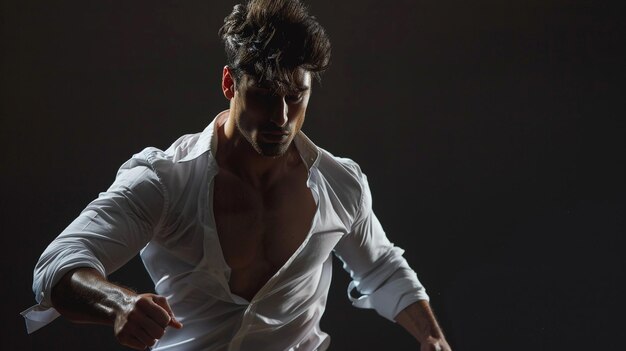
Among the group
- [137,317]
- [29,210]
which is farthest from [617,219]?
[137,317]

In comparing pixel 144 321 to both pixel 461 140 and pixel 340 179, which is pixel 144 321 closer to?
pixel 340 179

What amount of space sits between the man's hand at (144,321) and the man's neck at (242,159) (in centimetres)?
39

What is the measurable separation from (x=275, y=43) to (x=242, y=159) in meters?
0.18

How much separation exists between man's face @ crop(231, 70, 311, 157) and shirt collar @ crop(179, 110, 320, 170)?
0.22 feet

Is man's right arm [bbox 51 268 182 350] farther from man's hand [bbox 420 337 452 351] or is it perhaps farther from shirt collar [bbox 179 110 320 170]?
man's hand [bbox 420 337 452 351]

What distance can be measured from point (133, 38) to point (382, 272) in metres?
0.80

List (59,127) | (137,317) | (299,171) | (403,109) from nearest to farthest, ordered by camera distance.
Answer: (137,317) < (299,171) < (59,127) < (403,109)

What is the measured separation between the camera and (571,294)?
2.02m

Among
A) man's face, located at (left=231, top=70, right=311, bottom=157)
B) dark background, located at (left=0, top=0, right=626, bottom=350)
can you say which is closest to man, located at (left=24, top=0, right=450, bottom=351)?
man's face, located at (left=231, top=70, right=311, bottom=157)

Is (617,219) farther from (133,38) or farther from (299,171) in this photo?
(133,38)

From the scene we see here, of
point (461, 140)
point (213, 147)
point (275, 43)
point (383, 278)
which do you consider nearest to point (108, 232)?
point (213, 147)

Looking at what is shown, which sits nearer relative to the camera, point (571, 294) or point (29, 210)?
point (29, 210)

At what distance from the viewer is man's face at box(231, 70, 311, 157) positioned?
1.19 meters

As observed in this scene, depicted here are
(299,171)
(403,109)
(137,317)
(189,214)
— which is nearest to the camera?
(137,317)
